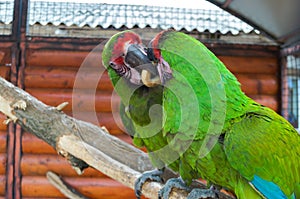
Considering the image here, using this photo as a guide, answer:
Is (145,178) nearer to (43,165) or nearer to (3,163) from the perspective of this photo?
(43,165)

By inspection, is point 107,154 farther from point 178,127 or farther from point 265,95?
point 265,95

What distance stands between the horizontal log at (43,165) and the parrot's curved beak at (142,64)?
5.47 ft

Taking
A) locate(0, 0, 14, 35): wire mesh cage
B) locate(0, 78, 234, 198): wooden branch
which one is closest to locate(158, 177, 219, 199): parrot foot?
locate(0, 78, 234, 198): wooden branch

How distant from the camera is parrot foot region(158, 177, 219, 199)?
131 centimetres

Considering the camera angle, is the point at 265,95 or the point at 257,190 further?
the point at 265,95

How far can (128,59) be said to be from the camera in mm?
1288

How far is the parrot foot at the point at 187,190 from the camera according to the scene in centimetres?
131

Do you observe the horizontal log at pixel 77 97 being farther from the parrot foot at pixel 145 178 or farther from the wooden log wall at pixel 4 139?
the parrot foot at pixel 145 178

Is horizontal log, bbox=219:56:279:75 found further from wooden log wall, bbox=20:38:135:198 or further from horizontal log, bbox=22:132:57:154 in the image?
horizontal log, bbox=22:132:57:154

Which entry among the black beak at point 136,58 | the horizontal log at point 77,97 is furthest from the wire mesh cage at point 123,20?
the black beak at point 136,58

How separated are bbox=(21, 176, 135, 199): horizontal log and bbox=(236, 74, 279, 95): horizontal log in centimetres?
111

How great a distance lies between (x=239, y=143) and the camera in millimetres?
1094

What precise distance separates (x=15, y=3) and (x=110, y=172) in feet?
5.14

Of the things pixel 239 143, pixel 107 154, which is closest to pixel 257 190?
pixel 239 143
